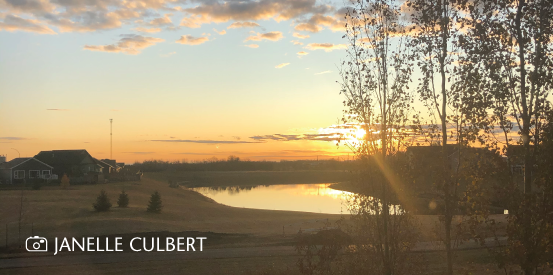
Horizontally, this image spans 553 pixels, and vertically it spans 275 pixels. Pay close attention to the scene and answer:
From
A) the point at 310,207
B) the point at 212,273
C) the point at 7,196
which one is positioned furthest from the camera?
the point at 310,207

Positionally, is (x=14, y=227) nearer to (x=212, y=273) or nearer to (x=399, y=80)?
(x=212, y=273)

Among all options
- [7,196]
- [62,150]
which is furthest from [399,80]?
[62,150]

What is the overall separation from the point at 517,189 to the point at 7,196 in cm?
3951

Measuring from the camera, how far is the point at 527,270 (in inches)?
272

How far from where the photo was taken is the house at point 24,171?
56.5 metres

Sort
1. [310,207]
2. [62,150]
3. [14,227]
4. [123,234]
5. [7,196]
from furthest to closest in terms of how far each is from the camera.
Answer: [62,150], [310,207], [7,196], [14,227], [123,234]

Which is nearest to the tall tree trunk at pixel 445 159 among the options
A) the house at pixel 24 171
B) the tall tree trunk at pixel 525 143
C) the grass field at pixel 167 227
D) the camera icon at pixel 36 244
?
the grass field at pixel 167 227

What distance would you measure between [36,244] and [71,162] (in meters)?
45.9

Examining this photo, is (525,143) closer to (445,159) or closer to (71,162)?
(445,159)

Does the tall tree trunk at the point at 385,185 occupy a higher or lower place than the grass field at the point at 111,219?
higher

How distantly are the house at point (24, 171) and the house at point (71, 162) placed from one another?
1.59 m

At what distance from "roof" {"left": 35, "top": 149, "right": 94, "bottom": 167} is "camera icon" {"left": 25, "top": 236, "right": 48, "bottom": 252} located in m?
44.6

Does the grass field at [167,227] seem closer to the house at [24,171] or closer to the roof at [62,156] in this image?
the house at [24,171]

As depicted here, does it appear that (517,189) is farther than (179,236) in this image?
No
